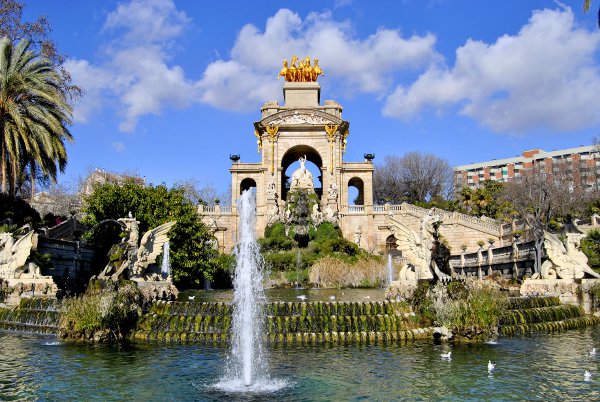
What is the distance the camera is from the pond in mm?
8477

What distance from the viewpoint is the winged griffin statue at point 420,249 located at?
15.0 m

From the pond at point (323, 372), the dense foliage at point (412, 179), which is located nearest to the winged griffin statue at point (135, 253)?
the pond at point (323, 372)

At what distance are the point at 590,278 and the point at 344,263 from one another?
16.8 m

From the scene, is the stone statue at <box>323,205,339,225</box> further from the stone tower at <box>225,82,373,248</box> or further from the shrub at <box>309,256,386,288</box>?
the shrub at <box>309,256,386,288</box>

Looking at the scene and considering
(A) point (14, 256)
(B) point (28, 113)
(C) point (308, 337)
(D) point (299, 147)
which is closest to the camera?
(C) point (308, 337)

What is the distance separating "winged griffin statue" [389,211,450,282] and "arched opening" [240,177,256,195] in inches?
1486

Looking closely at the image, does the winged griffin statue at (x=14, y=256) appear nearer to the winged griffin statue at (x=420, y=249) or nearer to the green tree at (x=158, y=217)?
the green tree at (x=158, y=217)

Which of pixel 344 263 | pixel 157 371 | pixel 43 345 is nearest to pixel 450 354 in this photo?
pixel 157 371

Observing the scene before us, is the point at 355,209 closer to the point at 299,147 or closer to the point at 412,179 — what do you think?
the point at 299,147

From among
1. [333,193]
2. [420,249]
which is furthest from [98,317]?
[333,193]

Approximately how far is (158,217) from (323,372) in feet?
68.0

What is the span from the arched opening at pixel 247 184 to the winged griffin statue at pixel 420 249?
3775 cm

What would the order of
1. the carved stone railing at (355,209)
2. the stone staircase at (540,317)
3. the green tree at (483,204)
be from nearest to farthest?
the stone staircase at (540,317)
the carved stone railing at (355,209)
the green tree at (483,204)

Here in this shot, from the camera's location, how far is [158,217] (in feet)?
94.6
